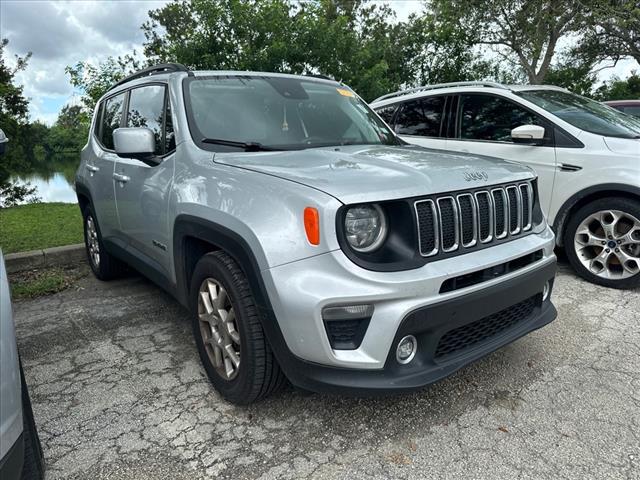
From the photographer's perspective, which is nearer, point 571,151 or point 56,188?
point 571,151

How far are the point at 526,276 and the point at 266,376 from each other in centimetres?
137

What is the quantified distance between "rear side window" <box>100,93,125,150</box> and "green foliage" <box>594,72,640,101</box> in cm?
2168

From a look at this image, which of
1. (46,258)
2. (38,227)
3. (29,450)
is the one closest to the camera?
(29,450)

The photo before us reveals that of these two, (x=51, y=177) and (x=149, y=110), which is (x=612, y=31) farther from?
(x=51, y=177)

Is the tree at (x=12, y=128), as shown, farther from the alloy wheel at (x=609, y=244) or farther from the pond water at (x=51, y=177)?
the alloy wheel at (x=609, y=244)

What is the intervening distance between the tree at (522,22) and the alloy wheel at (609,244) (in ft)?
37.8

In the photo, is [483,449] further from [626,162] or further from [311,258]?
[626,162]

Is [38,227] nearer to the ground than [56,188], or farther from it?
farther from it

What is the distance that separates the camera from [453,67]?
14.1 meters

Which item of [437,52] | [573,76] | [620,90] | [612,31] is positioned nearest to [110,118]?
[437,52]

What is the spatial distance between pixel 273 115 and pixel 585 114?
3203 mm

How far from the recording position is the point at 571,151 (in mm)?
4316

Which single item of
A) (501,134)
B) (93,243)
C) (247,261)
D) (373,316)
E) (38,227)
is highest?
(501,134)

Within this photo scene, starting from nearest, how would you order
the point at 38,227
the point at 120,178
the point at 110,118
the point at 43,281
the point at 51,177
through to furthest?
1. the point at 120,178
2. the point at 110,118
3. the point at 43,281
4. the point at 38,227
5. the point at 51,177
